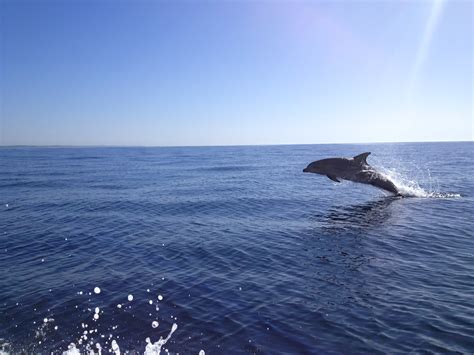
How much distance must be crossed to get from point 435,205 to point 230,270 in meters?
19.1

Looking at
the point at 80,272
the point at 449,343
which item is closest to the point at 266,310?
the point at 449,343

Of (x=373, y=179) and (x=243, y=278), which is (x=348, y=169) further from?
(x=243, y=278)

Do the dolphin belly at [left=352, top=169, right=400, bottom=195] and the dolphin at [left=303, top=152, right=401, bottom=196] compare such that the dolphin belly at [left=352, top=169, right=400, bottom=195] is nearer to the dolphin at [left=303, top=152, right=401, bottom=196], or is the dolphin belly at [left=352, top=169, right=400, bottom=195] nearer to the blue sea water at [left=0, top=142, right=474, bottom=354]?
the dolphin at [left=303, top=152, right=401, bottom=196]

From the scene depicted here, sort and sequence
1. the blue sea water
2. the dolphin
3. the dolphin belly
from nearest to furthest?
the blue sea water → the dolphin → the dolphin belly

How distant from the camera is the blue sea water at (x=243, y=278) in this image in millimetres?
9227

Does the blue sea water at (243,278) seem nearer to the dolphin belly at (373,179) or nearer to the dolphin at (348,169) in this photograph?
the dolphin belly at (373,179)

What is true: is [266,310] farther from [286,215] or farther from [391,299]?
[286,215]

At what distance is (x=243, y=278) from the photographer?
507 inches

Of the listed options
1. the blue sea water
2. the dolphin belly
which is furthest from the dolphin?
the blue sea water

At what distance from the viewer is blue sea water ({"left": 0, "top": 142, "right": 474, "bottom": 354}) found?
923cm

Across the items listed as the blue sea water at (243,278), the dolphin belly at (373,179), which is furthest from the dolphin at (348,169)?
the blue sea water at (243,278)

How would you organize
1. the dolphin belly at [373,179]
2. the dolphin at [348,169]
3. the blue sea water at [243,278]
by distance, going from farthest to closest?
the dolphin belly at [373,179] → the dolphin at [348,169] → the blue sea water at [243,278]

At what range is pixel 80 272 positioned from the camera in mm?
13930

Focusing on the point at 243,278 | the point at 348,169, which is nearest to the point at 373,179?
the point at 348,169
